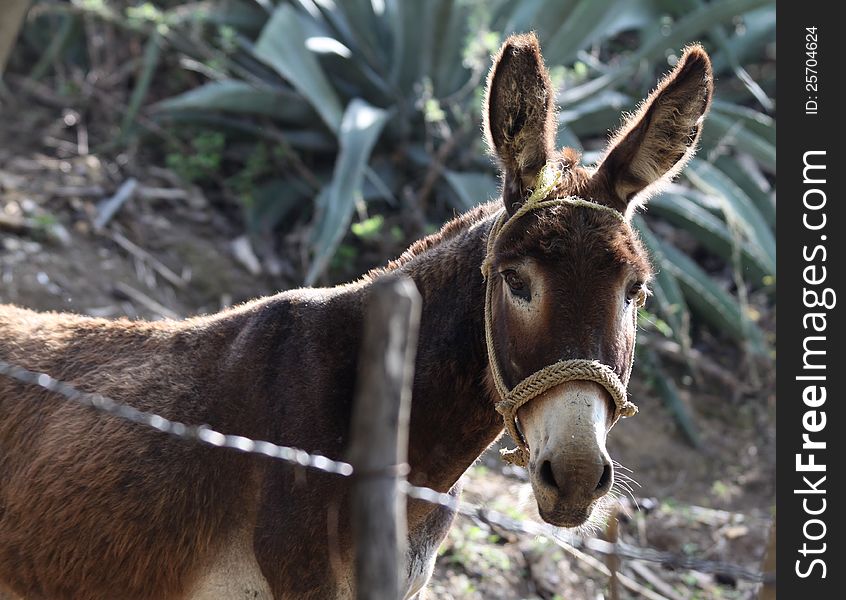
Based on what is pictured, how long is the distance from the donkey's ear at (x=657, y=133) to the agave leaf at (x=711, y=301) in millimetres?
4077

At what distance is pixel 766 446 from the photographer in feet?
23.6

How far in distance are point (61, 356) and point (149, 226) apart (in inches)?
159

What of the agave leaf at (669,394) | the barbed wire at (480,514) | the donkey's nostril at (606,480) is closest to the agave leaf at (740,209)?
the agave leaf at (669,394)

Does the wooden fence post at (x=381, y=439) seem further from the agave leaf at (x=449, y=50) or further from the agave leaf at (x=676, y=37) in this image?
the agave leaf at (x=449, y=50)

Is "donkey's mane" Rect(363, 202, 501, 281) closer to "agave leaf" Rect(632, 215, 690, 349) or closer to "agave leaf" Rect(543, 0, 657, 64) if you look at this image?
"agave leaf" Rect(632, 215, 690, 349)

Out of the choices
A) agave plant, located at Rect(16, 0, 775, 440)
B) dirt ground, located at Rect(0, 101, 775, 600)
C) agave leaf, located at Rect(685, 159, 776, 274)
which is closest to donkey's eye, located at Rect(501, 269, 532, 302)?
dirt ground, located at Rect(0, 101, 775, 600)

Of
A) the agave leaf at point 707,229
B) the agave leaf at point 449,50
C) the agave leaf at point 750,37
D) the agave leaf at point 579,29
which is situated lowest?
the agave leaf at point 707,229

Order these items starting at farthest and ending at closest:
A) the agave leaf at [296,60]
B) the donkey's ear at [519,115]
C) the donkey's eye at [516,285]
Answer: the agave leaf at [296,60], the donkey's ear at [519,115], the donkey's eye at [516,285]

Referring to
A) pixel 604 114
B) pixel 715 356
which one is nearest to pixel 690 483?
pixel 715 356

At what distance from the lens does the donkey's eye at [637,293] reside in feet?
9.80

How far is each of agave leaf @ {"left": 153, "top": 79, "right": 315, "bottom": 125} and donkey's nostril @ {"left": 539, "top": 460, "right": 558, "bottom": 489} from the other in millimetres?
5634

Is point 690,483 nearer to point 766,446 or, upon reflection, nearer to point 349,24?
point 766,446

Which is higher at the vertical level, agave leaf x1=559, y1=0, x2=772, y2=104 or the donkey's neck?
agave leaf x1=559, y1=0, x2=772, y2=104

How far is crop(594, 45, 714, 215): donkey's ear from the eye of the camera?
3176mm
